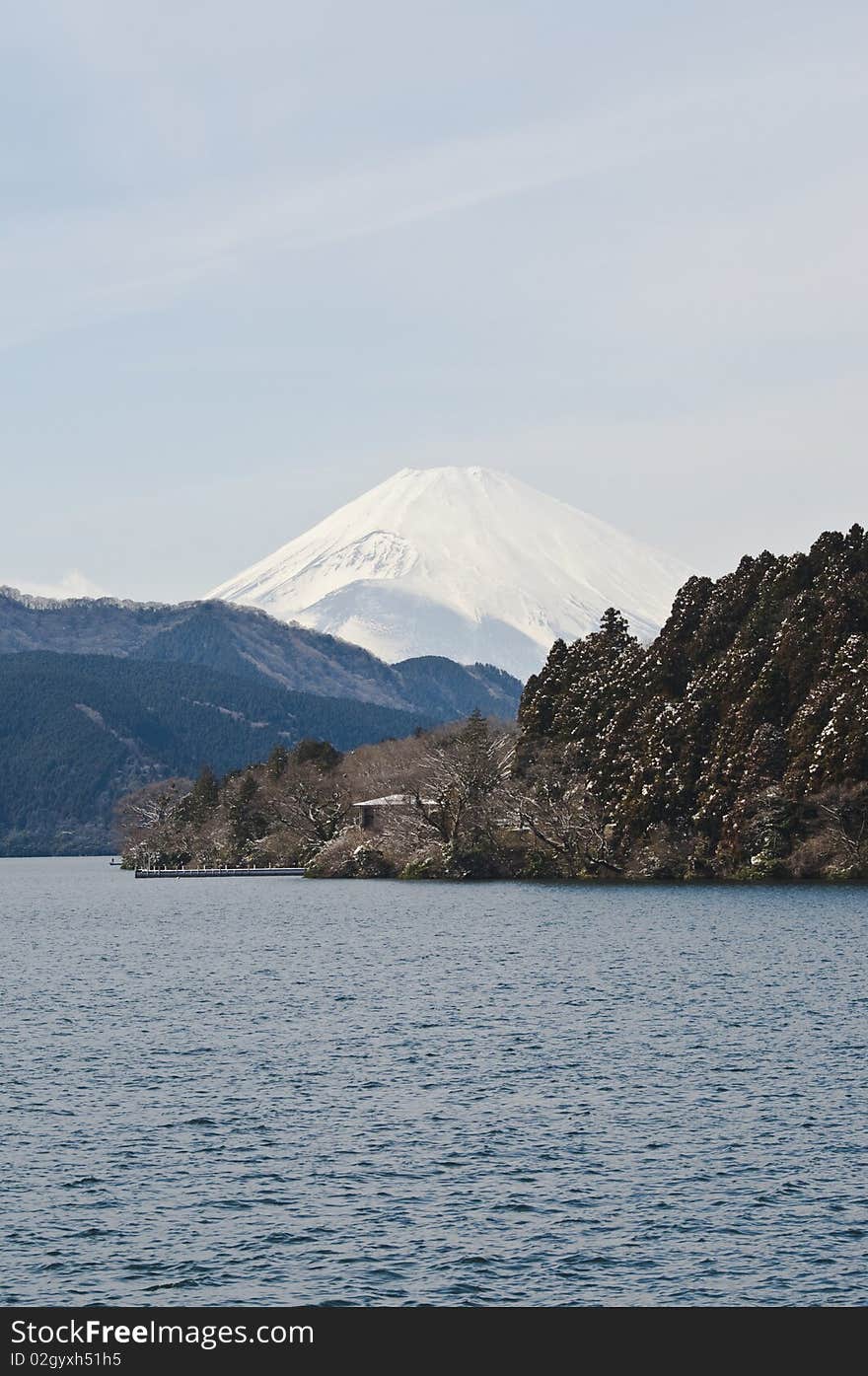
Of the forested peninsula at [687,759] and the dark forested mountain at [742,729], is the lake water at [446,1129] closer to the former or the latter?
the dark forested mountain at [742,729]

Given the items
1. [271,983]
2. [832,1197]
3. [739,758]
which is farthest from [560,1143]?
[739,758]

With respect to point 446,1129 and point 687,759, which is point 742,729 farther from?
point 446,1129

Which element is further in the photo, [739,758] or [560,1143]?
[739,758]

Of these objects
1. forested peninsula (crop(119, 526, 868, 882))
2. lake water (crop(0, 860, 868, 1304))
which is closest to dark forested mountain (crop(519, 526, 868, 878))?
forested peninsula (crop(119, 526, 868, 882))

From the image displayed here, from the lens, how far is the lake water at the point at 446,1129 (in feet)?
105

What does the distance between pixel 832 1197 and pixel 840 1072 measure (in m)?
14.5

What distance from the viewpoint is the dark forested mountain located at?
13438 cm

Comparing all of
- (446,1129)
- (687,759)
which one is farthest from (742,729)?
(446,1129)

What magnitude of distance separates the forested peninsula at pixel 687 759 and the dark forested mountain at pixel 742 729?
0.16m

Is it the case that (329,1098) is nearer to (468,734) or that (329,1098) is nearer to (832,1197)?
(832,1197)

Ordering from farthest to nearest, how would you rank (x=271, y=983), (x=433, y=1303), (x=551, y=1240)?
1. (x=271, y=983)
2. (x=551, y=1240)
3. (x=433, y=1303)

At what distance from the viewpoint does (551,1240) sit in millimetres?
33812

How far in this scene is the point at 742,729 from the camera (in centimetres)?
14300

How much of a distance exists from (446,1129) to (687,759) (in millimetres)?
105048
